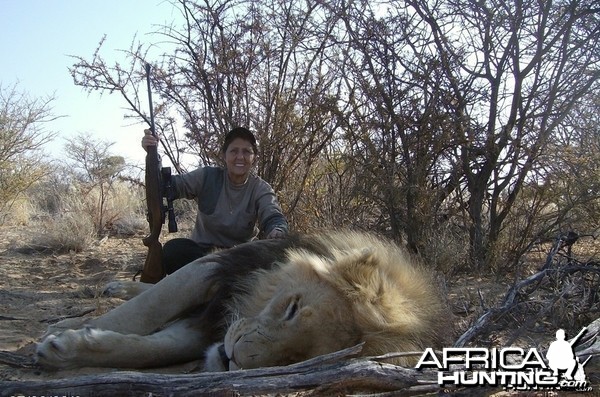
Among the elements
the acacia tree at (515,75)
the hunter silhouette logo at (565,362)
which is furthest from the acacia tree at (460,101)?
the hunter silhouette logo at (565,362)

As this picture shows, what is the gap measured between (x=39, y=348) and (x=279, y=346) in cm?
125

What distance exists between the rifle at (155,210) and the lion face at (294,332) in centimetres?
216

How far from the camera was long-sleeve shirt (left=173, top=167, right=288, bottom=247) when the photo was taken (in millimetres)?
4945

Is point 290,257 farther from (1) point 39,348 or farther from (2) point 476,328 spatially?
(1) point 39,348

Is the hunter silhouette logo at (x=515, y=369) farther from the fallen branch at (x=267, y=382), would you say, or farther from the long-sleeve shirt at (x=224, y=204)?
the long-sleeve shirt at (x=224, y=204)

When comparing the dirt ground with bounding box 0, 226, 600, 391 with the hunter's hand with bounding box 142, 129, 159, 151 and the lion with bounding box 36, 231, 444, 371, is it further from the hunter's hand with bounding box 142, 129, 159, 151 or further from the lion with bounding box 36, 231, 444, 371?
the hunter's hand with bounding box 142, 129, 159, 151

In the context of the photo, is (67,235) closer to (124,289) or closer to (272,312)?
(124,289)

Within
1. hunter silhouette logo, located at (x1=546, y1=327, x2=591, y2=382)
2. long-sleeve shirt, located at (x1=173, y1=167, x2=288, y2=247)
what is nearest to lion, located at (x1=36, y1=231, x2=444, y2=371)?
hunter silhouette logo, located at (x1=546, y1=327, x2=591, y2=382)

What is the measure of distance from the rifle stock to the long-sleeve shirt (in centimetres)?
22

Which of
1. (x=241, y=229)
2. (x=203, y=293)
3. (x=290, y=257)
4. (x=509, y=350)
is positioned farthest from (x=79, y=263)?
(x=509, y=350)

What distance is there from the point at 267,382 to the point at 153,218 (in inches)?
115

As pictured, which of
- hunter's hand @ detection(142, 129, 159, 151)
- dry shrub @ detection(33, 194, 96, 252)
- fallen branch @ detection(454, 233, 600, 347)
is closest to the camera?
fallen branch @ detection(454, 233, 600, 347)

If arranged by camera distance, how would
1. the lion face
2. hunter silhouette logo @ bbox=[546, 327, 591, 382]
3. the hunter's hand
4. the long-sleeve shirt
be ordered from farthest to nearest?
the long-sleeve shirt < the hunter's hand < the lion face < hunter silhouette logo @ bbox=[546, 327, 591, 382]

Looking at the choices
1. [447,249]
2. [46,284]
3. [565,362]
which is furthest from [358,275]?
[46,284]
